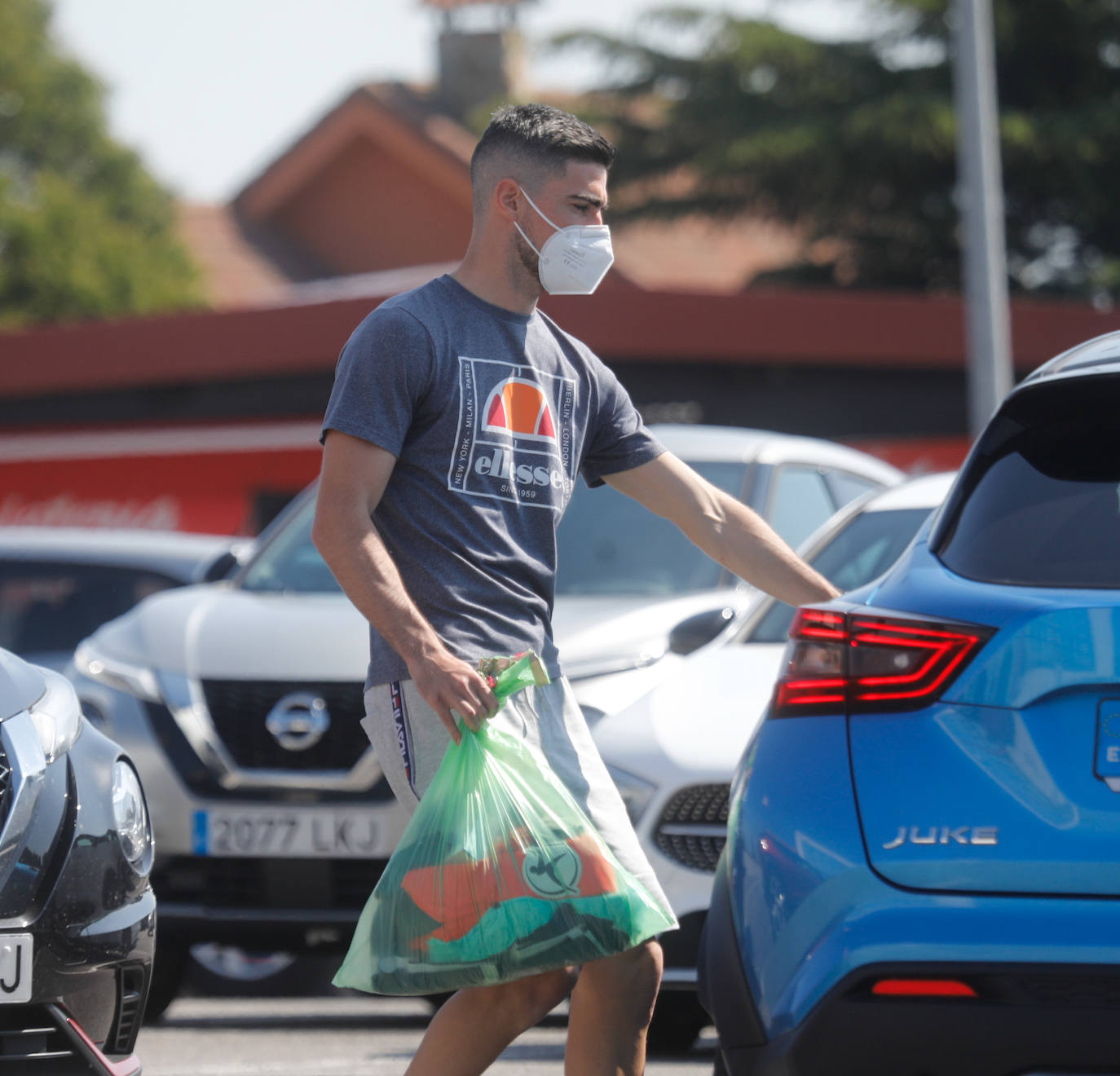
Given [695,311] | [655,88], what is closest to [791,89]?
[655,88]

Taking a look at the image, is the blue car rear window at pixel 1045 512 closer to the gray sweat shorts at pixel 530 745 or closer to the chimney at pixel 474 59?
the gray sweat shorts at pixel 530 745

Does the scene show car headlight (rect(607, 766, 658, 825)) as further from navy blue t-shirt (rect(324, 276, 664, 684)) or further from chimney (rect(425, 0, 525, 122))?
chimney (rect(425, 0, 525, 122))

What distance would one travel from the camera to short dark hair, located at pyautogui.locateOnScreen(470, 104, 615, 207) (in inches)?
138

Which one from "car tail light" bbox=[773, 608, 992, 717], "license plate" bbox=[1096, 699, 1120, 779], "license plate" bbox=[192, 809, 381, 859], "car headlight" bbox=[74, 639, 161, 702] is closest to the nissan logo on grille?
"license plate" bbox=[192, 809, 381, 859]

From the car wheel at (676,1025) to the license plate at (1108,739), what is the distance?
9.17 ft

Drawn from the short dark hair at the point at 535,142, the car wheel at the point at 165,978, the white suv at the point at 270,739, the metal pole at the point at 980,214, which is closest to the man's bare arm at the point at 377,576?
the short dark hair at the point at 535,142

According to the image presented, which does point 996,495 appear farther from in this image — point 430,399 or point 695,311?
point 695,311

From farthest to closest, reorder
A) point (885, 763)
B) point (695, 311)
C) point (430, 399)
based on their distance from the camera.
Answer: point (695, 311) → point (430, 399) → point (885, 763)

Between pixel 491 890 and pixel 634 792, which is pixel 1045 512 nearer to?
pixel 491 890

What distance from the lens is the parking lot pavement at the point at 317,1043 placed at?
520 centimetres

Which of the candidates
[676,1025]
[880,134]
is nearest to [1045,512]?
[676,1025]

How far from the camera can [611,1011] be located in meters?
3.42

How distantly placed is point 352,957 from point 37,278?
1655 inches

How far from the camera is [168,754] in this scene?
591 cm
